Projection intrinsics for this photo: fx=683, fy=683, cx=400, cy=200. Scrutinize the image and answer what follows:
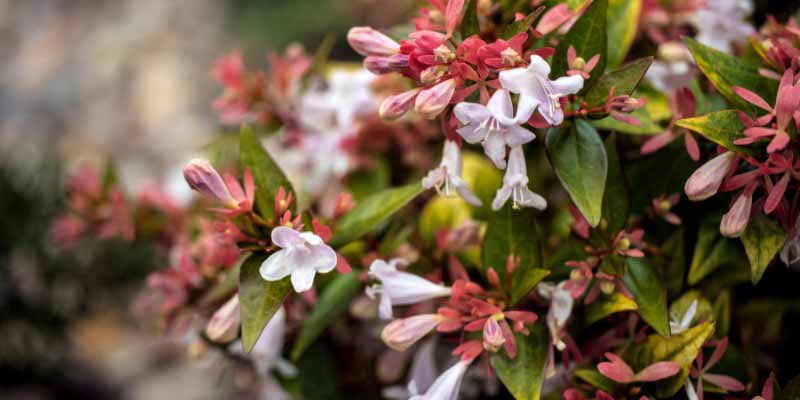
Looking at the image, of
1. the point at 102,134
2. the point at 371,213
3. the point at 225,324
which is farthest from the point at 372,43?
the point at 102,134

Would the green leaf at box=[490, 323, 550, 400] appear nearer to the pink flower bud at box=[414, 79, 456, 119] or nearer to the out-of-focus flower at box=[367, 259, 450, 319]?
the out-of-focus flower at box=[367, 259, 450, 319]

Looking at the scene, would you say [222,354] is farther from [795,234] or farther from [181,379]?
[181,379]

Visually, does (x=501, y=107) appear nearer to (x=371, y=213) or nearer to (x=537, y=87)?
(x=537, y=87)

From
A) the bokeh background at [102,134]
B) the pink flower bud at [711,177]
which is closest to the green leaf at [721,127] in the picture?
the pink flower bud at [711,177]

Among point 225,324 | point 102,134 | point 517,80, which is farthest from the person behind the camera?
point 102,134

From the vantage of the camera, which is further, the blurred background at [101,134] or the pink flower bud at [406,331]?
the blurred background at [101,134]

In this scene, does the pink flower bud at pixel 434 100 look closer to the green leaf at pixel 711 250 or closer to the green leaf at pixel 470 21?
the green leaf at pixel 470 21
